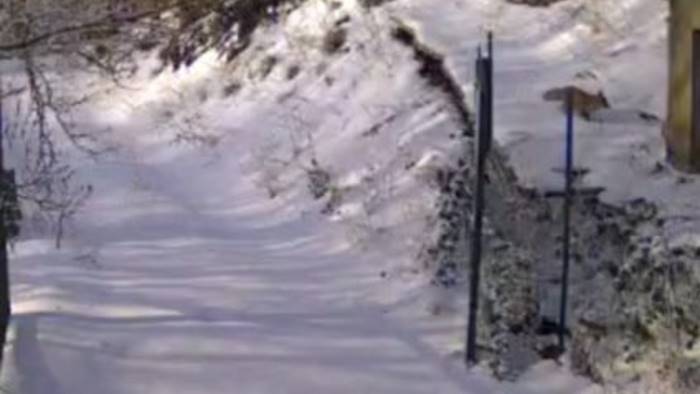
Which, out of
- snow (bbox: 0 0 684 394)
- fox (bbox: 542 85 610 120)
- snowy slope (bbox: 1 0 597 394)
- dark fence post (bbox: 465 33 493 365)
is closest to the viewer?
dark fence post (bbox: 465 33 493 365)

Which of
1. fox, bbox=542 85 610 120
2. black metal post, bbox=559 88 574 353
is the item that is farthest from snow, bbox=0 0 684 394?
black metal post, bbox=559 88 574 353

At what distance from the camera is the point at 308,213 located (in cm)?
1397

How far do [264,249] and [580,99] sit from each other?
392 cm

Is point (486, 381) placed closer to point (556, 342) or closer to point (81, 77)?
point (556, 342)

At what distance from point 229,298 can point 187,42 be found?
12.3 m

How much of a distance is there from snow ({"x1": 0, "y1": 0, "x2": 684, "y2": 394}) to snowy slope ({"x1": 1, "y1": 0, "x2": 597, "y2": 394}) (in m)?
0.03

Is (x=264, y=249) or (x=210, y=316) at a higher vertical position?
(x=264, y=249)

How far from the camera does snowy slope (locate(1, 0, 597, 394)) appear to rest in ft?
29.8

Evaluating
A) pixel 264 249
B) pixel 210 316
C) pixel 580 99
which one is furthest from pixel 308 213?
pixel 580 99

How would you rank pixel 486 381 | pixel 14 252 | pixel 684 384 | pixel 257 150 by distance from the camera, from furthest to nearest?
pixel 257 150 < pixel 14 252 < pixel 486 381 < pixel 684 384

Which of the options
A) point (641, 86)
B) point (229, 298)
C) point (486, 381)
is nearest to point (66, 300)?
point (229, 298)

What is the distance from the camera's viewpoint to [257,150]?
16953mm

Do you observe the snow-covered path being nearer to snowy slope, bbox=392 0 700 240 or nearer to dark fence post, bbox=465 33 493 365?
dark fence post, bbox=465 33 493 365

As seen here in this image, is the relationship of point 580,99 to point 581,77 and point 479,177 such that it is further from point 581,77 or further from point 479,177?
point 581,77
